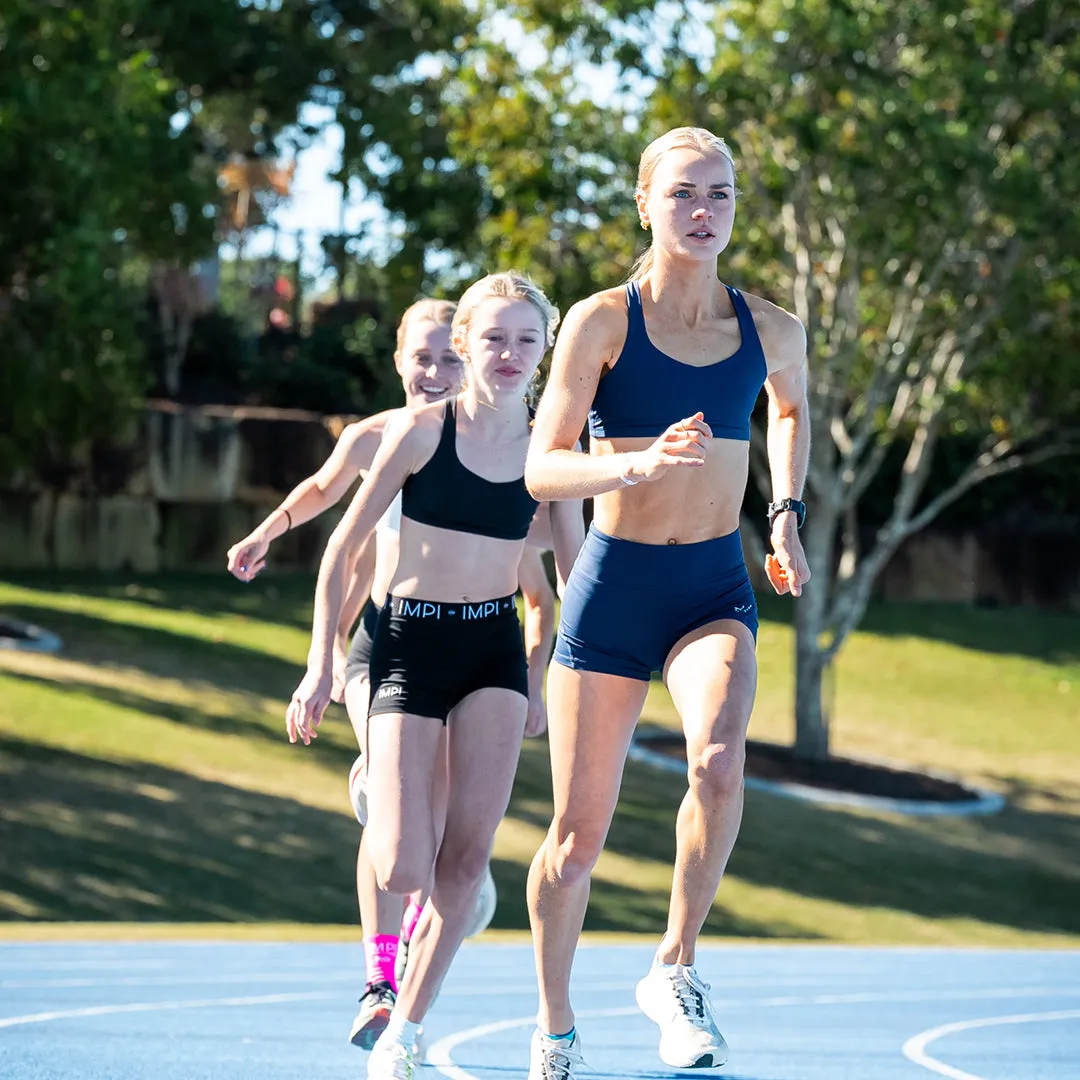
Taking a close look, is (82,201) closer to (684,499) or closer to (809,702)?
(809,702)

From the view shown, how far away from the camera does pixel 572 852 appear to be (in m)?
4.91

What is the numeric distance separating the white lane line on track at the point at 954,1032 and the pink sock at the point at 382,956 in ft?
5.81

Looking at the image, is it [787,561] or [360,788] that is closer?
[787,561]

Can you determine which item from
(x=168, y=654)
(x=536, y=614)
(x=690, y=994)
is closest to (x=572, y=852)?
(x=690, y=994)

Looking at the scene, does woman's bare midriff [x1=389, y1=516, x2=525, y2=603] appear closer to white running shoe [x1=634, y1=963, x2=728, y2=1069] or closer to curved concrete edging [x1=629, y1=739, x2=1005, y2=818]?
white running shoe [x1=634, y1=963, x2=728, y2=1069]

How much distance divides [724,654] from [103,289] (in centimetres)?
1756

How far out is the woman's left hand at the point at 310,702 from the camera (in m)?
5.28

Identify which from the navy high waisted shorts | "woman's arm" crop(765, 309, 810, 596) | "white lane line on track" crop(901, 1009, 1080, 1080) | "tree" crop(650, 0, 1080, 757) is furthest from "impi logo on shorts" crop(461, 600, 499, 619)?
"tree" crop(650, 0, 1080, 757)

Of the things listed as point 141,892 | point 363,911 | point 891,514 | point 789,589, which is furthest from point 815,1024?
point 891,514

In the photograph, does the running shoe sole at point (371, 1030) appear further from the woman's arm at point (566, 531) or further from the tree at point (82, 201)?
the tree at point (82, 201)

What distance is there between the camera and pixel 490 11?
2219cm

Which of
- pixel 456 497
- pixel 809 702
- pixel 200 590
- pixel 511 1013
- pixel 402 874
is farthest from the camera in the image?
pixel 200 590

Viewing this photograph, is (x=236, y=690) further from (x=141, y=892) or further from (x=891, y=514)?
(x=891, y=514)

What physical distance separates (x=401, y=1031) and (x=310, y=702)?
94 cm
